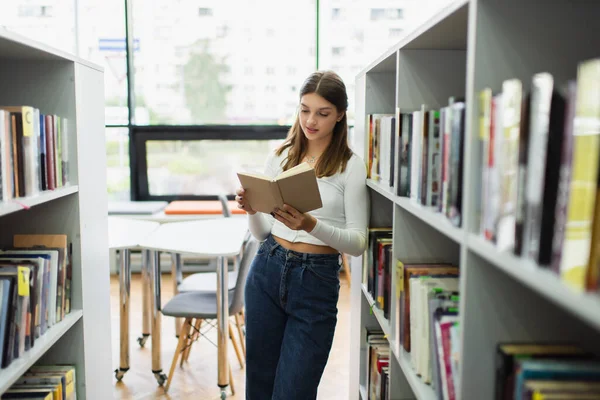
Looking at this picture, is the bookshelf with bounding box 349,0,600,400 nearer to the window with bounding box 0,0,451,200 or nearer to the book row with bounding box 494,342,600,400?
the book row with bounding box 494,342,600,400

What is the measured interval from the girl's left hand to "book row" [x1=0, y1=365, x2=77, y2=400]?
0.87 metres

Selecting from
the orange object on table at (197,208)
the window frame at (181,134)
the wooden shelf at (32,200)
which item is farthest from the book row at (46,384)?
the window frame at (181,134)

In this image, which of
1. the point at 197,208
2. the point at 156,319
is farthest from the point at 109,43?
the point at 156,319

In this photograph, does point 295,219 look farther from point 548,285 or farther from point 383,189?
point 548,285

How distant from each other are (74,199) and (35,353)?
0.54 meters

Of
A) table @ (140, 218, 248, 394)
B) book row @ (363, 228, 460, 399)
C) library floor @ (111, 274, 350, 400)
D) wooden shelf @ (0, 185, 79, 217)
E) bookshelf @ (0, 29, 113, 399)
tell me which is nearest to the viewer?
book row @ (363, 228, 460, 399)

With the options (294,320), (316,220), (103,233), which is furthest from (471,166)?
(103,233)

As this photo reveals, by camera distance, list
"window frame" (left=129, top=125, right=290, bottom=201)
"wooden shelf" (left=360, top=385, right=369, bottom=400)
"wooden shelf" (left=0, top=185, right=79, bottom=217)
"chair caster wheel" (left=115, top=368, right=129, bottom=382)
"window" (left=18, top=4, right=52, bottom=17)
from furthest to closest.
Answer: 1. "window frame" (left=129, top=125, right=290, bottom=201)
2. "window" (left=18, top=4, right=52, bottom=17)
3. "chair caster wheel" (left=115, top=368, right=129, bottom=382)
4. "wooden shelf" (left=360, top=385, right=369, bottom=400)
5. "wooden shelf" (left=0, top=185, right=79, bottom=217)

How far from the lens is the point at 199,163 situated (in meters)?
5.30

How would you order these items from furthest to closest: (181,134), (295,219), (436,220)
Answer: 1. (181,134)
2. (295,219)
3. (436,220)

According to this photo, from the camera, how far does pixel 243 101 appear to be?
525cm

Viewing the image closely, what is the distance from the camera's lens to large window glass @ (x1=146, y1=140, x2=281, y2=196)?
5.26m

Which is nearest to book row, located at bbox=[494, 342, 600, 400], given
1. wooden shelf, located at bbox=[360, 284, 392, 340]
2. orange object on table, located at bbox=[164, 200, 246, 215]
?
wooden shelf, located at bbox=[360, 284, 392, 340]

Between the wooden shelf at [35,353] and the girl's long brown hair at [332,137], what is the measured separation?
2.85 ft
